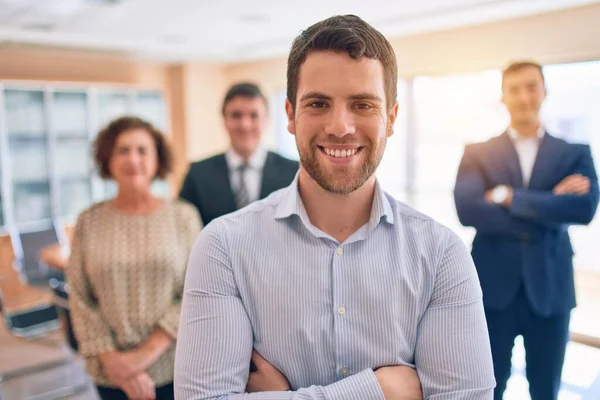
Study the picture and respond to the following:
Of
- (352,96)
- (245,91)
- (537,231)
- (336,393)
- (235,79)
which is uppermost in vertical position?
(235,79)

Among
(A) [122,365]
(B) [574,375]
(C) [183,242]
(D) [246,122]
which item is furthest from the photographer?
(D) [246,122]

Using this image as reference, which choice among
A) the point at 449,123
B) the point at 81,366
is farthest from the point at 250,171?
the point at 81,366

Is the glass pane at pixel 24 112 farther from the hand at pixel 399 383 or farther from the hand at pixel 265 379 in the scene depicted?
the hand at pixel 399 383

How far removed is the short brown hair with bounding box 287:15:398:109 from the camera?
0.94 m

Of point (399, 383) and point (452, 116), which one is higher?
point (452, 116)

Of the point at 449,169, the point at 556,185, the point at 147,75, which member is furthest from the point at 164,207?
the point at 147,75

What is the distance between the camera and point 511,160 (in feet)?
4.22

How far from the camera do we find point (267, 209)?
1.12 meters

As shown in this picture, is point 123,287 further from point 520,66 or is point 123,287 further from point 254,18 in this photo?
point 254,18

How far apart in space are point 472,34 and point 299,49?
2327 mm

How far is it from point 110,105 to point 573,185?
5.28m

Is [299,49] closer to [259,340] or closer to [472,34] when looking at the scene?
[259,340]

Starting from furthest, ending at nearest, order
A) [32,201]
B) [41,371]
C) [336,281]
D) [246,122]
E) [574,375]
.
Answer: [32,201] < [41,371] < [246,122] < [574,375] < [336,281]

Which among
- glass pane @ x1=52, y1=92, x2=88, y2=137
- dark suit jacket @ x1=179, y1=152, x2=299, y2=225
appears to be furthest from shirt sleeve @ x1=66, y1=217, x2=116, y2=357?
glass pane @ x1=52, y1=92, x2=88, y2=137
